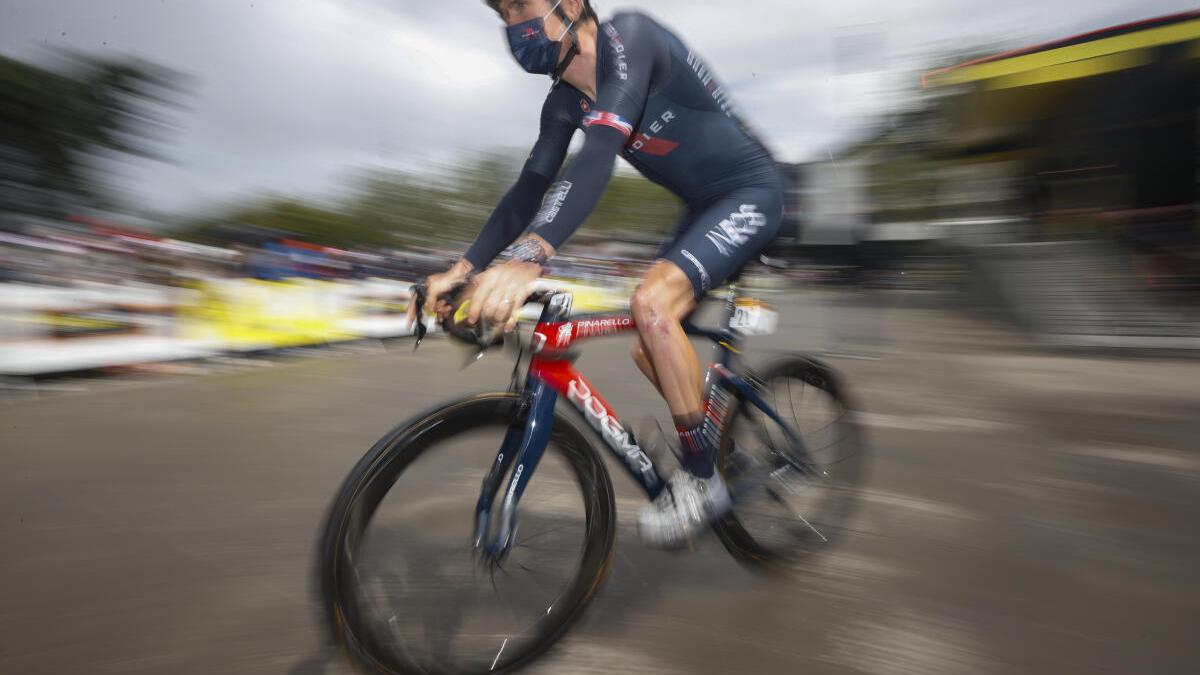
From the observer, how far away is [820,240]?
11.6 feet

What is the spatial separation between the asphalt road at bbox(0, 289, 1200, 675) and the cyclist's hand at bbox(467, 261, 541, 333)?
1103 millimetres

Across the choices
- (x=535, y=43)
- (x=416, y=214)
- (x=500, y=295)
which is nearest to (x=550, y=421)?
(x=500, y=295)

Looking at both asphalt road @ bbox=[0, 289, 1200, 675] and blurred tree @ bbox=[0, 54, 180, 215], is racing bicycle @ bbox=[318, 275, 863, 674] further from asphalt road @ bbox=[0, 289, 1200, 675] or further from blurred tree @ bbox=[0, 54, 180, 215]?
blurred tree @ bbox=[0, 54, 180, 215]

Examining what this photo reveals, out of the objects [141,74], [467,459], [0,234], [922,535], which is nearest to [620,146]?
[467,459]

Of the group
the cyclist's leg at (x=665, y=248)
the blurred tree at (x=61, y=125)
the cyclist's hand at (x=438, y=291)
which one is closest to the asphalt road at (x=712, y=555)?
the cyclist's leg at (x=665, y=248)

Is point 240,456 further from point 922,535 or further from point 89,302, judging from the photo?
point 89,302

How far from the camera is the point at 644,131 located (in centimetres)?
259

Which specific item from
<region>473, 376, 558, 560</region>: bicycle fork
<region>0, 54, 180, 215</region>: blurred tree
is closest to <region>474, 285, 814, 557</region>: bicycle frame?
<region>473, 376, 558, 560</region>: bicycle fork

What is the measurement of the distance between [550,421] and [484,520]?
34cm

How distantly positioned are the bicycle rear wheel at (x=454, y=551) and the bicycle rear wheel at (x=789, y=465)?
0.68 m

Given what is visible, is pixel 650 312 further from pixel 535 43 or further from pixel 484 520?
pixel 535 43

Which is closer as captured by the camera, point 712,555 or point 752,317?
point 752,317

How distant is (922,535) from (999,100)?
580 inches

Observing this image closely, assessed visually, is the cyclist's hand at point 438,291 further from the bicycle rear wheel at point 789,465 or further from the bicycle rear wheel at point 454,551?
the bicycle rear wheel at point 789,465
